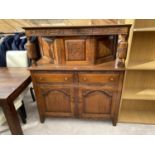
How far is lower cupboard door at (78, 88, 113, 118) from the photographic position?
154 centimetres

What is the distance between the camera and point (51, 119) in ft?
6.33

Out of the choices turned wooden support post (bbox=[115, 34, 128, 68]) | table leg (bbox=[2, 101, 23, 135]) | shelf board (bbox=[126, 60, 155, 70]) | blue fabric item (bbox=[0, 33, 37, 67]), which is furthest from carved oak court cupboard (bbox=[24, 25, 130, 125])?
blue fabric item (bbox=[0, 33, 37, 67])

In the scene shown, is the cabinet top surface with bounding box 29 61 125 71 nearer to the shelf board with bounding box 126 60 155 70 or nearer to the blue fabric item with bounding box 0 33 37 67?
the shelf board with bounding box 126 60 155 70

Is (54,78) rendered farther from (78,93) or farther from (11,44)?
(11,44)

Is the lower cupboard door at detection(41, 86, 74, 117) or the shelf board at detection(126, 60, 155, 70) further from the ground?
the shelf board at detection(126, 60, 155, 70)

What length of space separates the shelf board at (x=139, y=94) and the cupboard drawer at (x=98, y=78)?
353mm

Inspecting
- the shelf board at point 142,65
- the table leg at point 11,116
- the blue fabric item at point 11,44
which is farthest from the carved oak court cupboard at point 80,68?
the blue fabric item at point 11,44

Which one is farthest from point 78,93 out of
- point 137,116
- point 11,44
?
point 11,44

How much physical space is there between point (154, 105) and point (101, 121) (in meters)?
0.83

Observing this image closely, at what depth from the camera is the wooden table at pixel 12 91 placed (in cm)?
126

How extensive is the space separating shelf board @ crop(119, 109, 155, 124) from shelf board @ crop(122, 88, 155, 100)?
0.40 metres

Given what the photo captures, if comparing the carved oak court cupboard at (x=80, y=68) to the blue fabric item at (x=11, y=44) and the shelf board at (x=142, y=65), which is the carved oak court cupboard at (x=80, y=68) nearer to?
the shelf board at (x=142, y=65)
